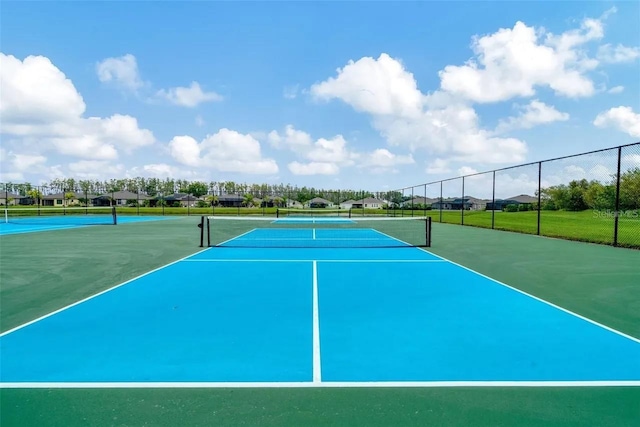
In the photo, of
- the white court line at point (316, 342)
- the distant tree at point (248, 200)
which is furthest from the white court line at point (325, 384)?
the distant tree at point (248, 200)

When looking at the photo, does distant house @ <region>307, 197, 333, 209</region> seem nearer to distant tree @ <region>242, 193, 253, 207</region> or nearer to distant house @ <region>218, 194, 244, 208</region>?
distant tree @ <region>242, 193, 253, 207</region>

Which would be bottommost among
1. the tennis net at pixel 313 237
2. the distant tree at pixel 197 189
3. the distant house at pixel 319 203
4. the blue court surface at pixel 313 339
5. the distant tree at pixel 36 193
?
the tennis net at pixel 313 237

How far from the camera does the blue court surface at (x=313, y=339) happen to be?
3182 mm

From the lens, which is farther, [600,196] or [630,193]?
[600,196]

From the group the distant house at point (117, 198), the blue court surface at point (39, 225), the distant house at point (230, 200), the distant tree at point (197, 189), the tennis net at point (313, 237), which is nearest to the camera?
the tennis net at point (313, 237)

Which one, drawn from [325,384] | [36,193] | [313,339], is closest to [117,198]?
[36,193]

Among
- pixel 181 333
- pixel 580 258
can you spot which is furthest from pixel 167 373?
pixel 580 258

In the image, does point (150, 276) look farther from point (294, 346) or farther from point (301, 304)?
point (294, 346)

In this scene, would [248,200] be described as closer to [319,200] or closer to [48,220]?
[319,200]

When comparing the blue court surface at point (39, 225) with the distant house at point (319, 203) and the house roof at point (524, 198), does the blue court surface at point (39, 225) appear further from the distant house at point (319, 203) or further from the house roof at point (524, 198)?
the distant house at point (319, 203)

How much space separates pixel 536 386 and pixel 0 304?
683 centimetres

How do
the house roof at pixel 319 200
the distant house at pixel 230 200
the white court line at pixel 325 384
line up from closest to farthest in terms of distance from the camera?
the white court line at pixel 325 384 → the distant house at pixel 230 200 → the house roof at pixel 319 200

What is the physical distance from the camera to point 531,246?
40.2 ft

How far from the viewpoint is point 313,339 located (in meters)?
4.01
